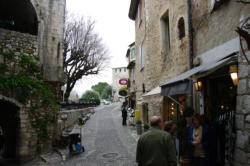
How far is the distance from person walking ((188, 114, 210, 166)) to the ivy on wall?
277 inches

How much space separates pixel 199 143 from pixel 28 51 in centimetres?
818

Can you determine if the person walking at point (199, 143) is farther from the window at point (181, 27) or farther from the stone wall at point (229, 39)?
the window at point (181, 27)

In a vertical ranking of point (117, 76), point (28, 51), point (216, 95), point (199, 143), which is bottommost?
point (199, 143)

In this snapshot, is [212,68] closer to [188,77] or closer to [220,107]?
[188,77]

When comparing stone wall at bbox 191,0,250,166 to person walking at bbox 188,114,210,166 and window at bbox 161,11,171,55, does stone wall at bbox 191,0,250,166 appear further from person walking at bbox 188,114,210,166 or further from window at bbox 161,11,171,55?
window at bbox 161,11,171,55

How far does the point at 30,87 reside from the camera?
26.5 ft

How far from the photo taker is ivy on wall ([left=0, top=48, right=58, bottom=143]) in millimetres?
7617

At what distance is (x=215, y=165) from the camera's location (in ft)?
13.5

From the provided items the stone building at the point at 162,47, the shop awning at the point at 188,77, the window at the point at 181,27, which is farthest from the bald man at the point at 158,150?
the window at the point at 181,27

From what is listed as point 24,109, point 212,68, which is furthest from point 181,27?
point 24,109

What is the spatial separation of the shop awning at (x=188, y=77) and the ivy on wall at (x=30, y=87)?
5890 mm

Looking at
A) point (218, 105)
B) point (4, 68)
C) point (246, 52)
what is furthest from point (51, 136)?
point (246, 52)

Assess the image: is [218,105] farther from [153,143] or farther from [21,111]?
[21,111]

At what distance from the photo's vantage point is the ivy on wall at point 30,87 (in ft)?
25.0
